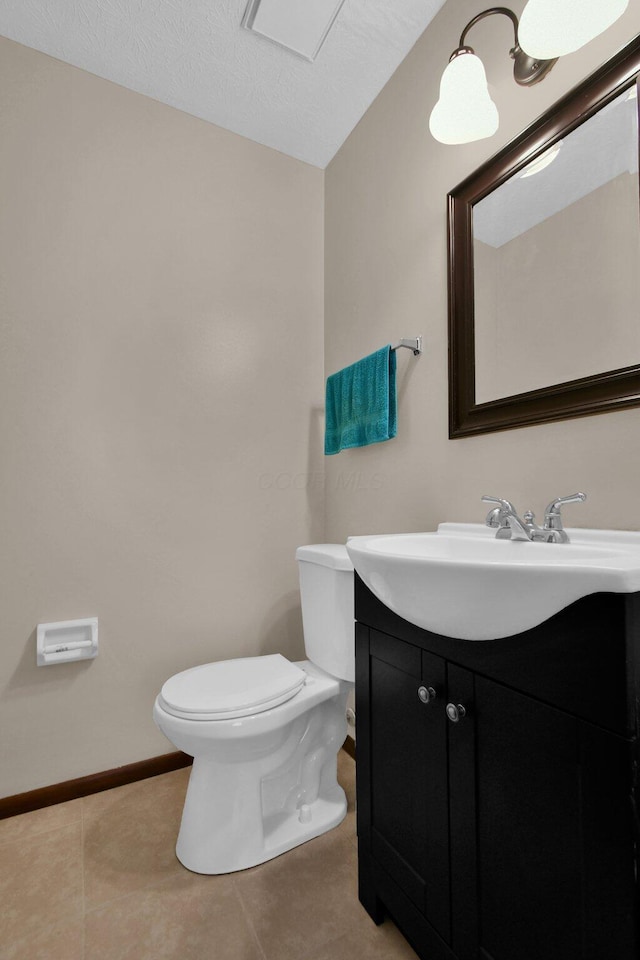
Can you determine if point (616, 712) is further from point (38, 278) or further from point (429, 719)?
point (38, 278)

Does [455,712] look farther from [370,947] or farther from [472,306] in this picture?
[472,306]

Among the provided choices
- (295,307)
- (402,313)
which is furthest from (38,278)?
(402,313)

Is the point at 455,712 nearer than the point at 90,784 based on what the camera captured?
Yes

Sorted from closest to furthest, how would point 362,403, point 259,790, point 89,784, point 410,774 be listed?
1. point 410,774
2. point 259,790
3. point 89,784
4. point 362,403

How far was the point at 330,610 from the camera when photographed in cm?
144

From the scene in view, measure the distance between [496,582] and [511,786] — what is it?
0.35 m

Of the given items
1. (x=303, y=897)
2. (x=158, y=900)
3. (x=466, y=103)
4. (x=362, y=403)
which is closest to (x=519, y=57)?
(x=466, y=103)

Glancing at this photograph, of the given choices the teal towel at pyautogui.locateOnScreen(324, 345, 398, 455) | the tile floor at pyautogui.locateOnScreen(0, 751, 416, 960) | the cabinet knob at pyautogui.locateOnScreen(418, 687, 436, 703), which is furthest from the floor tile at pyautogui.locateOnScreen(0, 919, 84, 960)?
the teal towel at pyautogui.locateOnScreen(324, 345, 398, 455)

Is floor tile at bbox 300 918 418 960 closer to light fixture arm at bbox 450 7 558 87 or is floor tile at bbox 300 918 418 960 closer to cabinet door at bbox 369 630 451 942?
cabinet door at bbox 369 630 451 942

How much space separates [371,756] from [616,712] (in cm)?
62

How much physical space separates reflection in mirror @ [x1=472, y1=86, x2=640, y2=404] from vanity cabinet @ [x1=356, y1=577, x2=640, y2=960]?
0.66 m

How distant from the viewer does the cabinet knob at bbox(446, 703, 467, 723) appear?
2.53 ft

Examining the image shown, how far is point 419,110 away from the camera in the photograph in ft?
5.08

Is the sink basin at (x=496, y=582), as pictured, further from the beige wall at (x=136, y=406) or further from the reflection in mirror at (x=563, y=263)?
the beige wall at (x=136, y=406)
